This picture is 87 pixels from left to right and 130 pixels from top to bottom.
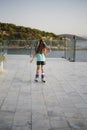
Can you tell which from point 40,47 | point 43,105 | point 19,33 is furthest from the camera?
point 19,33

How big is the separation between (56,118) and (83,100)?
1.57 m

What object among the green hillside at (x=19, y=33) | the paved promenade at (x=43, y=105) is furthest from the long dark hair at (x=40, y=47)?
the green hillside at (x=19, y=33)

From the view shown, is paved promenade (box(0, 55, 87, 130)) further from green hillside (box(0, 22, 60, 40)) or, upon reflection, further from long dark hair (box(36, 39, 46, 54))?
green hillside (box(0, 22, 60, 40))

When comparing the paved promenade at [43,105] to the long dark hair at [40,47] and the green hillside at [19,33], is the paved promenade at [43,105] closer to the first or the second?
the long dark hair at [40,47]

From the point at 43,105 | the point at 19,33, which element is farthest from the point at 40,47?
the point at 19,33

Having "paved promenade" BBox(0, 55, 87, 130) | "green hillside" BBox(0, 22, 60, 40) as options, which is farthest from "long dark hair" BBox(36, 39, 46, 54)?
"green hillside" BBox(0, 22, 60, 40)

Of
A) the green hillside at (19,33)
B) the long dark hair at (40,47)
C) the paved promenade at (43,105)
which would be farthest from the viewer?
the green hillside at (19,33)

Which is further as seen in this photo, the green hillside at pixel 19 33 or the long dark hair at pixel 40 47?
the green hillside at pixel 19 33

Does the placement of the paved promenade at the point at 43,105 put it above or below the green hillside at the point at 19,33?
below

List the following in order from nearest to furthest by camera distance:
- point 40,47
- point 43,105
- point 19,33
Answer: point 43,105 < point 40,47 < point 19,33

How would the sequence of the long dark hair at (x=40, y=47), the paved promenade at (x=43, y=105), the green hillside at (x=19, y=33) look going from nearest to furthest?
1. the paved promenade at (x=43, y=105)
2. the long dark hair at (x=40, y=47)
3. the green hillside at (x=19, y=33)

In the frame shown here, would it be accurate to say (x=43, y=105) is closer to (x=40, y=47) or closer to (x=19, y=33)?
(x=40, y=47)

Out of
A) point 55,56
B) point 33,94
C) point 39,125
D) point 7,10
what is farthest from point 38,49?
point 7,10

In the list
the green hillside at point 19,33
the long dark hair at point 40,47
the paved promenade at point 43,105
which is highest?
the green hillside at point 19,33
